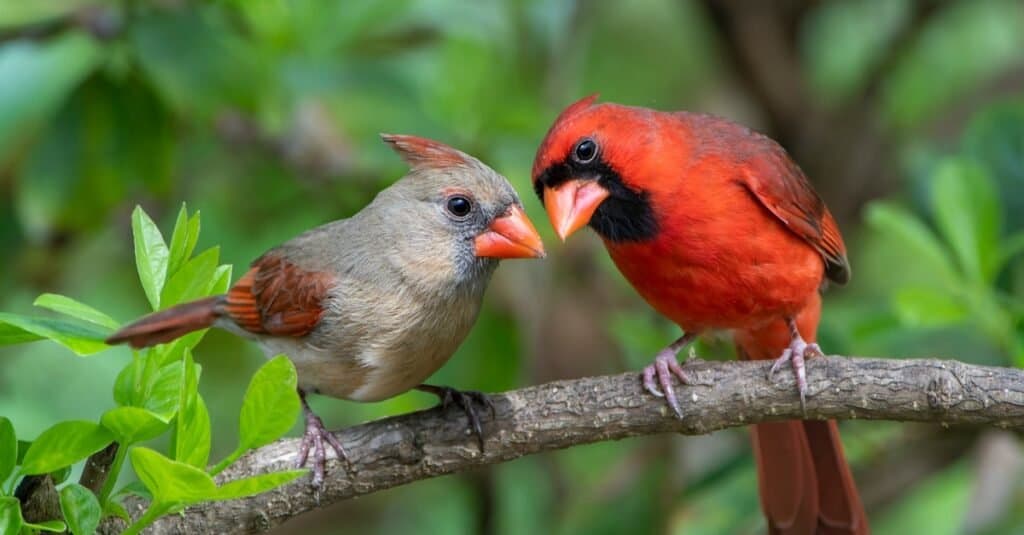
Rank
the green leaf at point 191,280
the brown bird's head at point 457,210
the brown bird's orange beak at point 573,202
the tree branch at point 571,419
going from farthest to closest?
the brown bird's orange beak at point 573,202 → the brown bird's head at point 457,210 → the tree branch at point 571,419 → the green leaf at point 191,280

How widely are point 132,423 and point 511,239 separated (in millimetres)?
905

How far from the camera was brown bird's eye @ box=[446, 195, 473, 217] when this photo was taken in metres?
2.60

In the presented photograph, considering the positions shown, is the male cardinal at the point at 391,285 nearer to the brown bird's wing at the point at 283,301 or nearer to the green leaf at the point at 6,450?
the brown bird's wing at the point at 283,301

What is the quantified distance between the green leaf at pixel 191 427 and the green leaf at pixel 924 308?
1.60 metres

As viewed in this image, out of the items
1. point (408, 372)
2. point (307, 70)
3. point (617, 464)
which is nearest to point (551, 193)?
point (408, 372)

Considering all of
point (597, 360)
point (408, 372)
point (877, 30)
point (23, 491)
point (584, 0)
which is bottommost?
point (23, 491)

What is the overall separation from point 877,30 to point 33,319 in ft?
13.4

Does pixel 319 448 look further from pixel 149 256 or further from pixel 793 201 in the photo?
pixel 793 201

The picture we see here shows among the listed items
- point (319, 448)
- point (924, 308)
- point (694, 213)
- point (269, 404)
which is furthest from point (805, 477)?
point (269, 404)

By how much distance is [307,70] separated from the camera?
12.3 feet

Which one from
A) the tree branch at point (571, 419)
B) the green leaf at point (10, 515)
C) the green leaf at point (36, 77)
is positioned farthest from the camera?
the green leaf at point (36, 77)

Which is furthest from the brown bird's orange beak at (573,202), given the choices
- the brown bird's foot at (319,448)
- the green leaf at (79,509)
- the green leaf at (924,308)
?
the green leaf at (79,509)

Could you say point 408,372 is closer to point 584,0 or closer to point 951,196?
point 951,196

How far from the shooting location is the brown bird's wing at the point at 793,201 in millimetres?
2947
